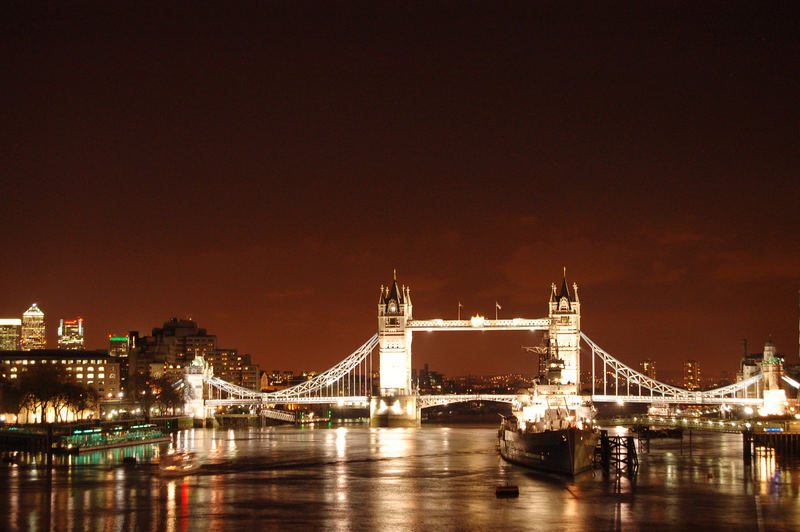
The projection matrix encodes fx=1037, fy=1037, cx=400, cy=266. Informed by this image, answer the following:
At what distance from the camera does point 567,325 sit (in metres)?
130

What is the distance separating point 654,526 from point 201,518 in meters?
18.9

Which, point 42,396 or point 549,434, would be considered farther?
point 42,396

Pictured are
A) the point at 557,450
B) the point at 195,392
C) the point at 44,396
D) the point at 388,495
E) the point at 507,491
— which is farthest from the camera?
the point at 195,392

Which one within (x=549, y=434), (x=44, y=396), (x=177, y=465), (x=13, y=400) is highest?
(x=44, y=396)

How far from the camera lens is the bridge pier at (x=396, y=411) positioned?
130000mm

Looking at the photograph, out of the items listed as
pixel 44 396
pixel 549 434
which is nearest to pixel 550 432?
pixel 549 434

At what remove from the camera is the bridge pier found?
130 meters

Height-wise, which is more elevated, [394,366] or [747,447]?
[394,366]

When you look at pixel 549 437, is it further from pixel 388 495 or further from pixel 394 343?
pixel 394 343

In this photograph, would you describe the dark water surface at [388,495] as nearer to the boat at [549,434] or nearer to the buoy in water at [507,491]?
the buoy in water at [507,491]

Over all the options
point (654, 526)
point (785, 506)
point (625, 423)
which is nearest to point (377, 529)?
point (654, 526)

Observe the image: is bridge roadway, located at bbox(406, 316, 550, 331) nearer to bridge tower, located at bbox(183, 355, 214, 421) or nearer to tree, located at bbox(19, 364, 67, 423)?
bridge tower, located at bbox(183, 355, 214, 421)

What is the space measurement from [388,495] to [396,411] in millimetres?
78065

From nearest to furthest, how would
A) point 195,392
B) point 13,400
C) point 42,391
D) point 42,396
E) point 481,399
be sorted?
point 42,396 → point 42,391 → point 13,400 → point 481,399 → point 195,392
